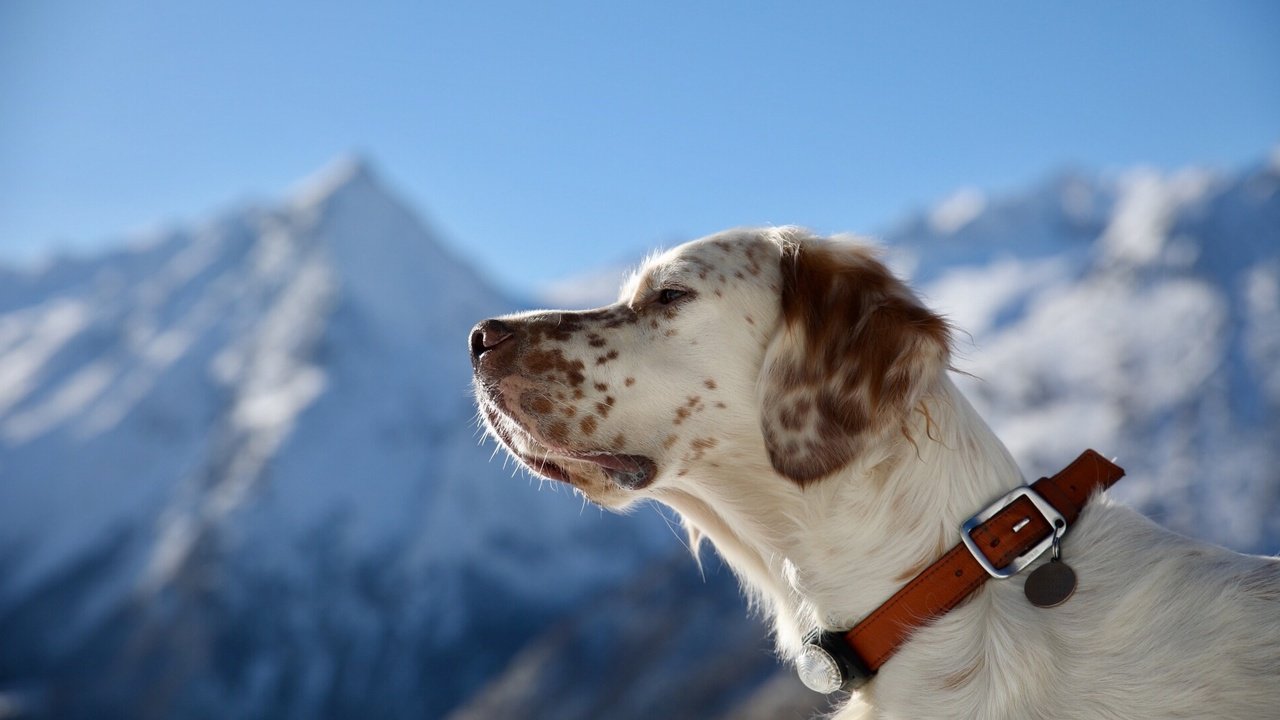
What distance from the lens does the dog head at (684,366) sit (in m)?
3.09

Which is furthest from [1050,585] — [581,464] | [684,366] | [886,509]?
[581,464]

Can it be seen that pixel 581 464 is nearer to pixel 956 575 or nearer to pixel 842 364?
pixel 842 364

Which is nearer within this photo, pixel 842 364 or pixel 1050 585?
pixel 1050 585

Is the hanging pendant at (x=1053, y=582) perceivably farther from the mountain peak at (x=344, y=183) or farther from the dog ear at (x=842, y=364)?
the mountain peak at (x=344, y=183)

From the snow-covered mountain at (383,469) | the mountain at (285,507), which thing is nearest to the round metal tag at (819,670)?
the snow-covered mountain at (383,469)

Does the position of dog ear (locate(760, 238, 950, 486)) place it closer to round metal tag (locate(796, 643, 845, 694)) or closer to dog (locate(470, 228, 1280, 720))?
dog (locate(470, 228, 1280, 720))

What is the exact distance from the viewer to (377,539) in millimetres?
102312

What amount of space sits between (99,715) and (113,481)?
134 feet

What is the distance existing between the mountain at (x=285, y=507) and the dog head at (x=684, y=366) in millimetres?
77904

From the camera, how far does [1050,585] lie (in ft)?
8.93

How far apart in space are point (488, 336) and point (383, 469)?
372ft

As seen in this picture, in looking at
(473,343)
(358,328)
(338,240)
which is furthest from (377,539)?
(473,343)

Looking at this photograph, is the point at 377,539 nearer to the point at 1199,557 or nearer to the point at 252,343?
the point at 252,343

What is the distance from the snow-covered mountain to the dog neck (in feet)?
109
